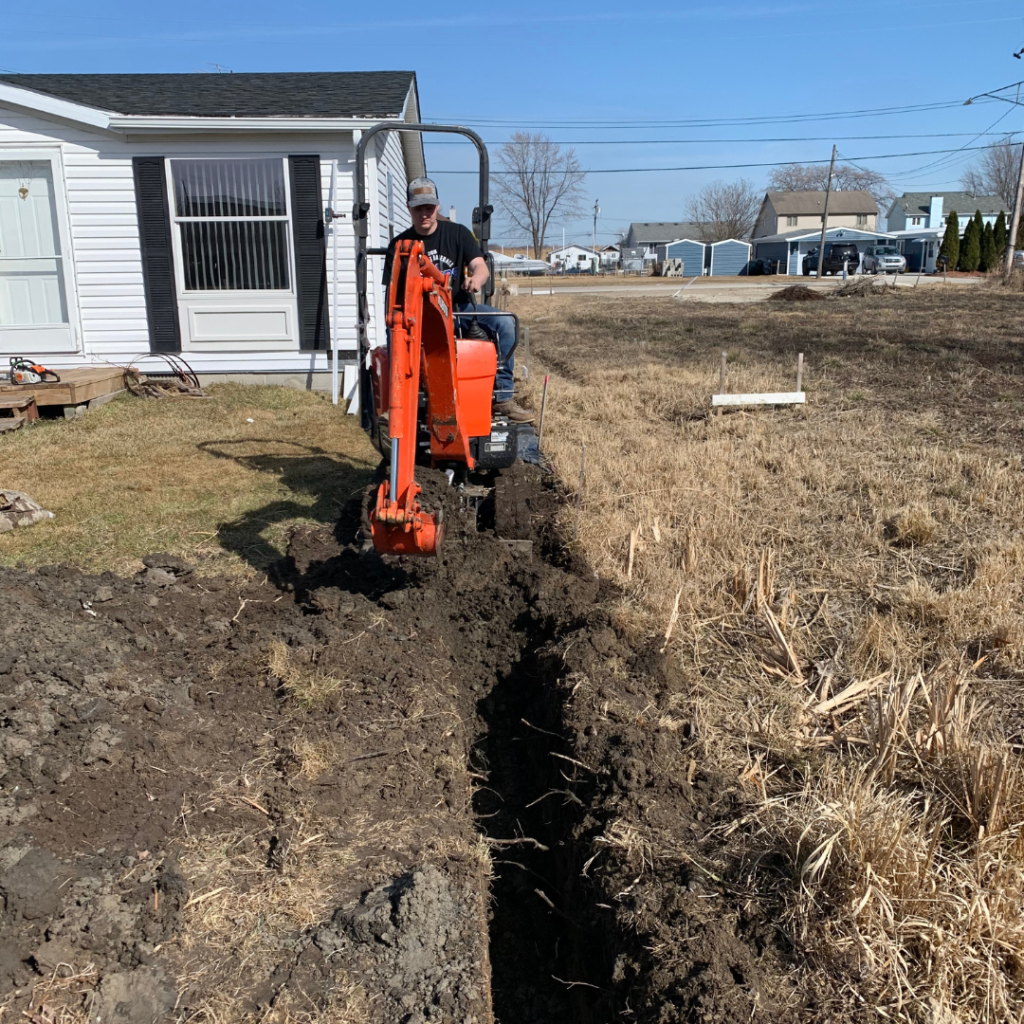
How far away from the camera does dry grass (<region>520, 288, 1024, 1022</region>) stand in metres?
2.70

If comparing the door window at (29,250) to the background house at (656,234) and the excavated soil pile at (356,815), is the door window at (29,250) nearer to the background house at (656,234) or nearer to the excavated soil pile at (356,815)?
the excavated soil pile at (356,815)

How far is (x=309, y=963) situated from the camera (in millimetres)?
2789

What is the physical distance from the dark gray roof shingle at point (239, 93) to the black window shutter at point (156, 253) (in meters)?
0.77

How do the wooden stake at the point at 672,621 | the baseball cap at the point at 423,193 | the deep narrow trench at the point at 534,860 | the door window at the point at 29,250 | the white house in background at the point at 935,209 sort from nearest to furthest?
the deep narrow trench at the point at 534,860, the wooden stake at the point at 672,621, the baseball cap at the point at 423,193, the door window at the point at 29,250, the white house in background at the point at 935,209

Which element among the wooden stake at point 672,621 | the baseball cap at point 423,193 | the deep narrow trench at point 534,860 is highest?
the baseball cap at point 423,193

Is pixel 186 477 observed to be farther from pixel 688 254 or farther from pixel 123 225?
pixel 688 254

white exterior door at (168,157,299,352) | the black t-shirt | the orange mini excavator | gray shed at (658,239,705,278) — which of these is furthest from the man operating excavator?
gray shed at (658,239,705,278)

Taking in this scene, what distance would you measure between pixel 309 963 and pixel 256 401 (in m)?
9.84

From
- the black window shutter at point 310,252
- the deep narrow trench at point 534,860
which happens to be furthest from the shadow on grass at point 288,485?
the black window shutter at point 310,252

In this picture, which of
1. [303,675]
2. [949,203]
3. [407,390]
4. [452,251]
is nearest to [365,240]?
[452,251]

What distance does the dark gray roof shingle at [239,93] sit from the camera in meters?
11.9

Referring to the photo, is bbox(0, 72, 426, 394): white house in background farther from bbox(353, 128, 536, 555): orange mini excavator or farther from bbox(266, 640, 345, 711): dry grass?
bbox(266, 640, 345, 711): dry grass

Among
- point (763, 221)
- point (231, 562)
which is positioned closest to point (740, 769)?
→ point (231, 562)

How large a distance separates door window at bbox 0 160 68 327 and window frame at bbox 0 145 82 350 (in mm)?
68
